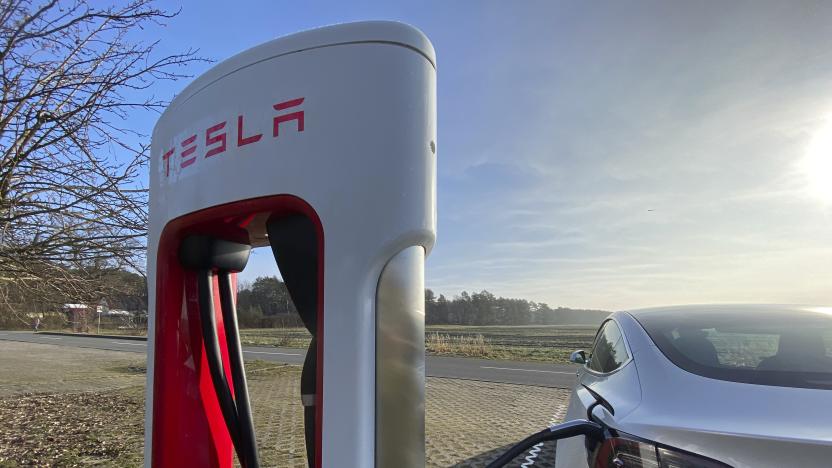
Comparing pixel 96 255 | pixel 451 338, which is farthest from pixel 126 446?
pixel 451 338

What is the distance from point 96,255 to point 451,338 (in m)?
21.7

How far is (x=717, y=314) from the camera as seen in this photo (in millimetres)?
2656

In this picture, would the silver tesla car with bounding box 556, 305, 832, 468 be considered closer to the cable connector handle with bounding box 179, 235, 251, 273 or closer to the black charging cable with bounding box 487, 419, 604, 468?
the black charging cable with bounding box 487, 419, 604, 468

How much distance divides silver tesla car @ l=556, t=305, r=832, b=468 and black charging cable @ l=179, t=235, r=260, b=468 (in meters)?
1.16

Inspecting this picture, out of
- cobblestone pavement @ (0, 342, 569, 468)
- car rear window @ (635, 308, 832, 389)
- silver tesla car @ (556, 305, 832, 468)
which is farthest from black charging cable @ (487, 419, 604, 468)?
cobblestone pavement @ (0, 342, 569, 468)

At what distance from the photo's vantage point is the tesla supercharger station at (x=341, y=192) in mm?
1245

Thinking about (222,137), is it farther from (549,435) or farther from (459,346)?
(459,346)

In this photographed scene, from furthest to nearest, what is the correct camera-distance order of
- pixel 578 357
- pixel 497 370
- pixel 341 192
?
pixel 497 370, pixel 578 357, pixel 341 192

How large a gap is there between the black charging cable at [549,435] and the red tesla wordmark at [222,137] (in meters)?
1.06

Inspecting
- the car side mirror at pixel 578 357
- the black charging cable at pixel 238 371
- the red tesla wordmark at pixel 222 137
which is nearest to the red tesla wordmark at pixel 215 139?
the red tesla wordmark at pixel 222 137

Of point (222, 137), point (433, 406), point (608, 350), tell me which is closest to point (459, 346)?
point (433, 406)

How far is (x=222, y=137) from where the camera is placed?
1494mm

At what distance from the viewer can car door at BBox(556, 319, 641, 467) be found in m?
1.93

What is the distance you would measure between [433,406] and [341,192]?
860 cm
